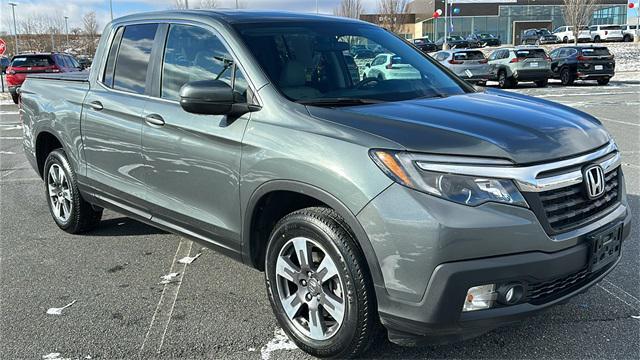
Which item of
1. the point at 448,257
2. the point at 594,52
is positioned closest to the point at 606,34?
the point at 594,52

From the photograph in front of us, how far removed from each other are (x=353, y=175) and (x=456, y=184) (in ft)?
1.55

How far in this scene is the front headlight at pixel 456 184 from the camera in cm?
253

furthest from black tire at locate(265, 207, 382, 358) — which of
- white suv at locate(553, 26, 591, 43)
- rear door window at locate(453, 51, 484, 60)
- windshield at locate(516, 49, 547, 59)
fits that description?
white suv at locate(553, 26, 591, 43)

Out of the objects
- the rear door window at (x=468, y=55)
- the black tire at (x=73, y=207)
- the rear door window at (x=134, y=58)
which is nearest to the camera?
the rear door window at (x=134, y=58)

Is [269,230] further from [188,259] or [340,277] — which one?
[188,259]

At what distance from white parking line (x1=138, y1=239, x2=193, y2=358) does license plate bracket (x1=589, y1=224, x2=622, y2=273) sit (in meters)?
2.36

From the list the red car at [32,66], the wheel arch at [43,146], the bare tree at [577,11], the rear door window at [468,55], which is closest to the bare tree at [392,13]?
the bare tree at [577,11]

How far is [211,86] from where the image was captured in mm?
3225

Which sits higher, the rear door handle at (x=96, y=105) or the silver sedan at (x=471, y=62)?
the rear door handle at (x=96, y=105)

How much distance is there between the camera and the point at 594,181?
2.91 metres

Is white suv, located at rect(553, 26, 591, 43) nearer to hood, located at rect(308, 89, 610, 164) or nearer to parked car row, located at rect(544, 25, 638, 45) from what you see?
parked car row, located at rect(544, 25, 638, 45)

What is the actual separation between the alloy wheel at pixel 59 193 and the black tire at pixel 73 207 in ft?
0.07

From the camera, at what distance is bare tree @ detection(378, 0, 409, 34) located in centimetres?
4775

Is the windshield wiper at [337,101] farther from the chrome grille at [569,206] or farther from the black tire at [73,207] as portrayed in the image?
the black tire at [73,207]
